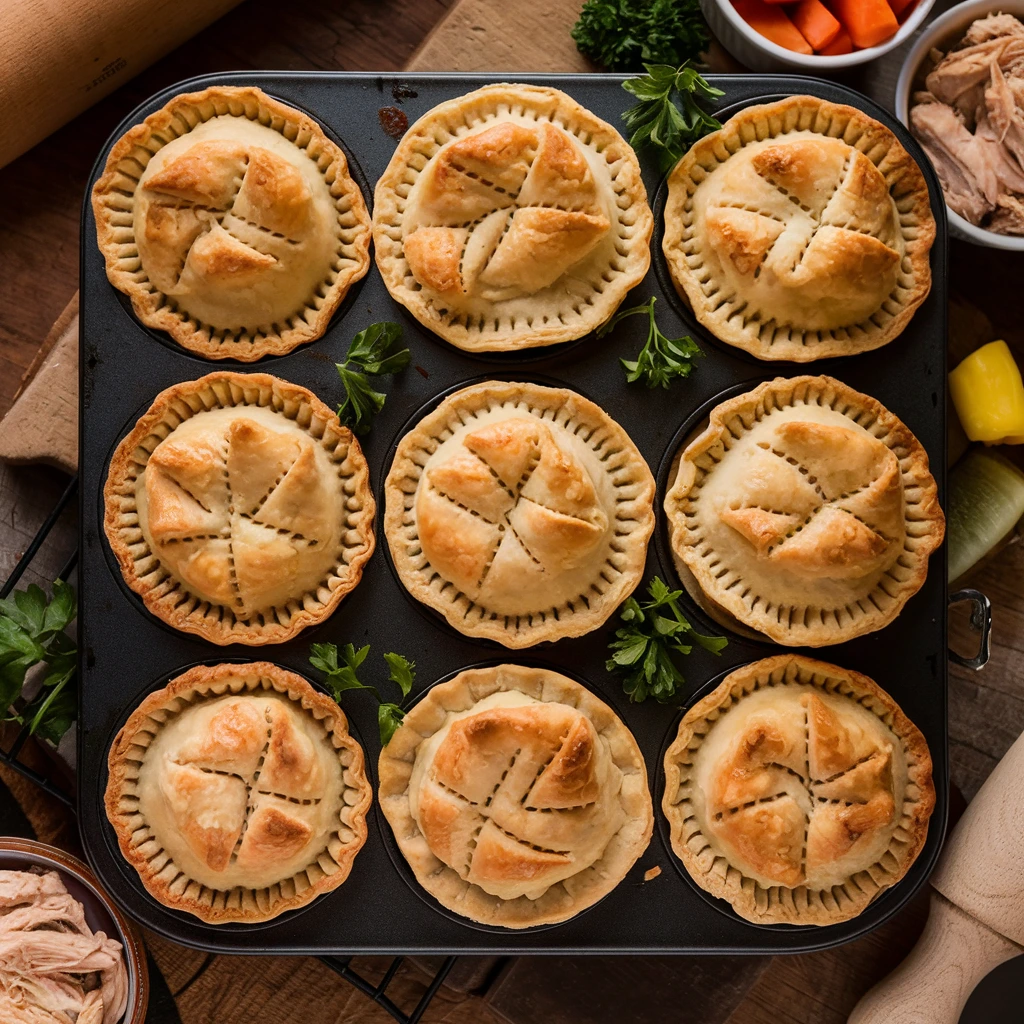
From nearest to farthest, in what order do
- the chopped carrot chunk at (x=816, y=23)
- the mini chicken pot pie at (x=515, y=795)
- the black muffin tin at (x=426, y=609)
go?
the mini chicken pot pie at (x=515, y=795) → the black muffin tin at (x=426, y=609) → the chopped carrot chunk at (x=816, y=23)

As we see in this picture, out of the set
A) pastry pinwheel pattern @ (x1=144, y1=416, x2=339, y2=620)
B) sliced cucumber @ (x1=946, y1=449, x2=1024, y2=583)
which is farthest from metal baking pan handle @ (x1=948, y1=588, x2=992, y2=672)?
pastry pinwheel pattern @ (x1=144, y1=416, x2=339, y2=620)

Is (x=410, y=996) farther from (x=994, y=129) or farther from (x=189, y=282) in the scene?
(x=994, y=129)

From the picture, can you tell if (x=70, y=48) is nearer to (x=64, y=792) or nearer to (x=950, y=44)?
(x=64, y=792)

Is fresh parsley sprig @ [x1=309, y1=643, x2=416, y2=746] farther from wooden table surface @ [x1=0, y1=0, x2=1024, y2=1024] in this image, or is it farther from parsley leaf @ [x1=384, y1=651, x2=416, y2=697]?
wooden table surface @ [x1=0, y1=0, x2=1024, y2=1024]

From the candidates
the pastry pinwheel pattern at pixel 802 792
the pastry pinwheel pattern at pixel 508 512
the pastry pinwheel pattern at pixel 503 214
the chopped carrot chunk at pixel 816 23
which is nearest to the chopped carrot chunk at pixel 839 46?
the chopped carrot chunk at pixel 816 23

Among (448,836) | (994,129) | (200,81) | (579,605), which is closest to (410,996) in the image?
(448,836)

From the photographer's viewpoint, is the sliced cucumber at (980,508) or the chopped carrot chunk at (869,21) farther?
the sliced cucumber at (980,508)

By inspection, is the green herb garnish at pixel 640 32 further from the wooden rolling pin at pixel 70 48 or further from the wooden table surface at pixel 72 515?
the wooden rolling pin at pixel 70 48
